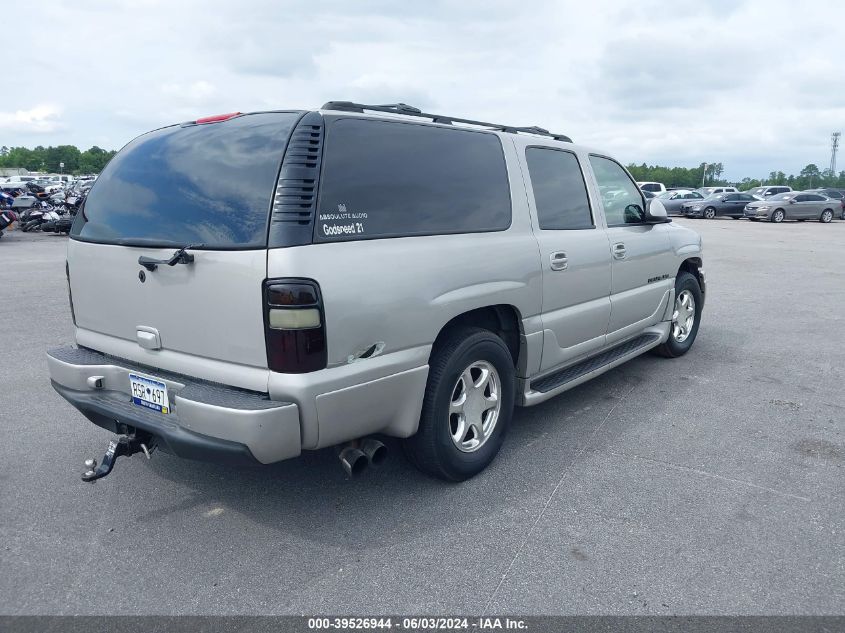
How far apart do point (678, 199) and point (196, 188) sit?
3383 centimetres

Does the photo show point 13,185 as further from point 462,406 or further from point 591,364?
point 462,406

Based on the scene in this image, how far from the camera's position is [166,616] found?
2490 mm

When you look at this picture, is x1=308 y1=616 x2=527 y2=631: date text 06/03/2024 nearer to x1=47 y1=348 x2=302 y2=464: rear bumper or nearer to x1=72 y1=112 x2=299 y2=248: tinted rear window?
x1=47 y1=348 x2=302 y2=464: rear bumper

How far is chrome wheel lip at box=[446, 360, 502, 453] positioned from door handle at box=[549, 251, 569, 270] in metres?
0.82

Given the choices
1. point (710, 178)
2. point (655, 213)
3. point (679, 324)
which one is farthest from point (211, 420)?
point (710, 178)

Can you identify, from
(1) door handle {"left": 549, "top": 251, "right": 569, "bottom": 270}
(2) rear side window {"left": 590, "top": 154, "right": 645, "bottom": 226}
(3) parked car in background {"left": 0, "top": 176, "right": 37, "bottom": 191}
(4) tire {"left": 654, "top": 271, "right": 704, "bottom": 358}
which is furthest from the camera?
(3) parked car in background {"left": 0, "top": 176, "right": 37, "bottom": 191}

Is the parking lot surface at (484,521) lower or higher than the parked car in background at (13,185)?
lower

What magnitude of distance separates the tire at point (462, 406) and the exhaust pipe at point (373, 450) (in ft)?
0.81

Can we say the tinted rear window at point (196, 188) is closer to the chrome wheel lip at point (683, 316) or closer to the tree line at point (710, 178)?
the chrome wheel lip at point (683, 316)

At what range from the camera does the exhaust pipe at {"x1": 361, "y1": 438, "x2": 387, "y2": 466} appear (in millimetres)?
3109

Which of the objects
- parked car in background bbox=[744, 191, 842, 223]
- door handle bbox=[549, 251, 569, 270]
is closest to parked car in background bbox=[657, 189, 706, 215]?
parked car in background bbox=[744, 191, 842, 223]

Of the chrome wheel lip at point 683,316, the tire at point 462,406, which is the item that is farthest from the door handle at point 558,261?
the chrome wheel lip at point 683,316

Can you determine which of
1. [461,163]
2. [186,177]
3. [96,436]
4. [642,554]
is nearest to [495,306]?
[461,163]

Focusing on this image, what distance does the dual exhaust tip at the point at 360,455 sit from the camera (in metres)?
3.06
